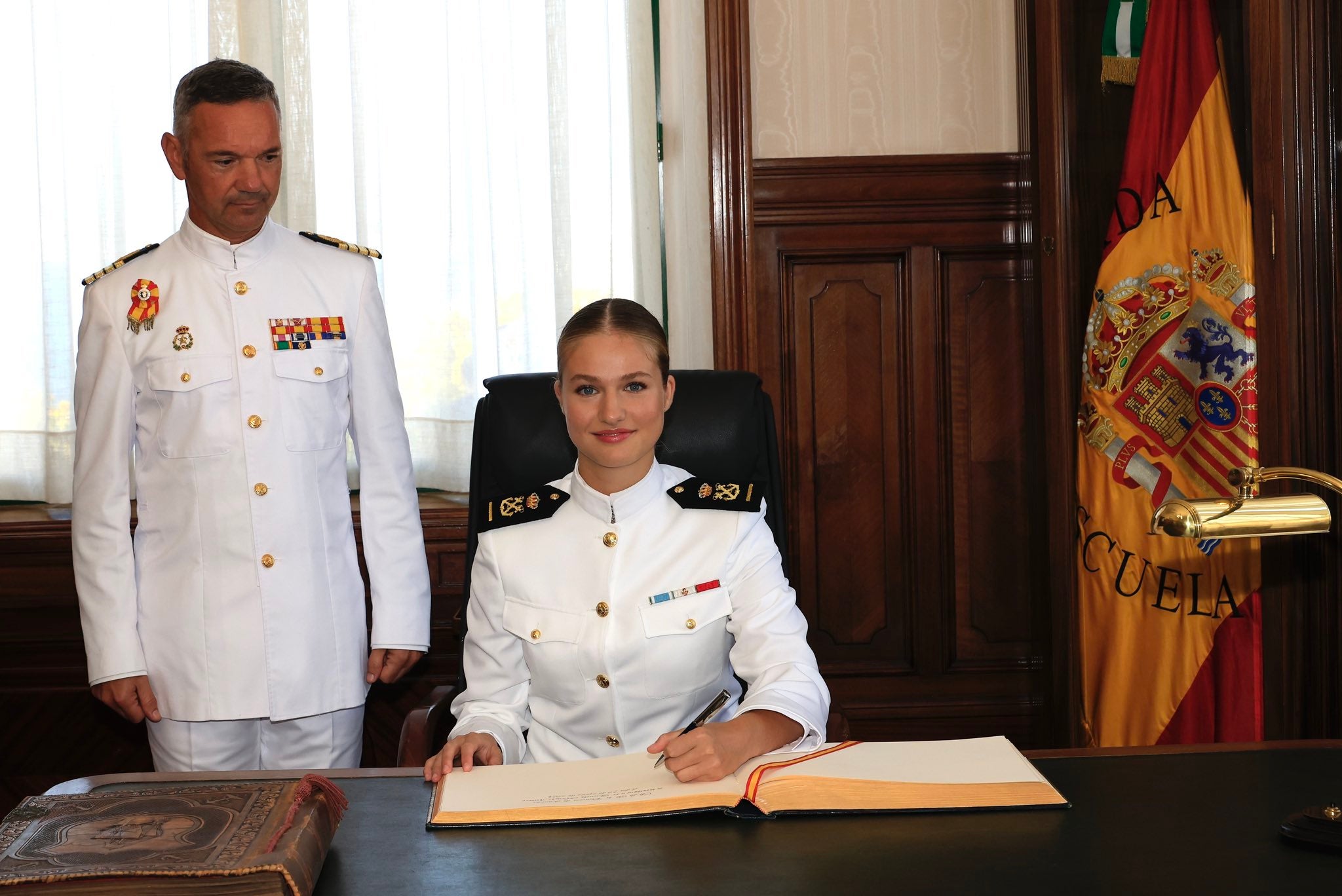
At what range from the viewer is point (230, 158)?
1.88 meters

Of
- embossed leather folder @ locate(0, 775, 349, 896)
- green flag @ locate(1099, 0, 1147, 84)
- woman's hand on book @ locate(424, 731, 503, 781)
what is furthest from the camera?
green flag @ locate(1099, 0, 1147, 84)

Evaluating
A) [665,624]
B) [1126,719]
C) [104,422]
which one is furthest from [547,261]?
[1126,719]

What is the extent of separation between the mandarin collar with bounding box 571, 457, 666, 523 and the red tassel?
2.28ft

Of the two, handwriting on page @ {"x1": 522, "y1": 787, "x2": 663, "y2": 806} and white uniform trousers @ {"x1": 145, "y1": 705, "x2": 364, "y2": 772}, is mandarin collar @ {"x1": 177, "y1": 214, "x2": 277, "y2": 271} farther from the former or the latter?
handwriting on page @ {"x1": 522, "y1": 787, "x2": 663, "y2": 806}

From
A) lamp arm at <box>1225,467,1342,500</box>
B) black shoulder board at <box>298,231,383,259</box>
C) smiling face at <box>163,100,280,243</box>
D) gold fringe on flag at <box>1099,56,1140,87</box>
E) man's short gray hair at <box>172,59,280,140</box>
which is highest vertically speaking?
gold fringe on flag at <box>1099,56,1140,87</box>

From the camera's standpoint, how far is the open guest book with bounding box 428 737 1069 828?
1119 millimetres

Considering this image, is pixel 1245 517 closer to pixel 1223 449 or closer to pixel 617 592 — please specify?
pixel 617 592

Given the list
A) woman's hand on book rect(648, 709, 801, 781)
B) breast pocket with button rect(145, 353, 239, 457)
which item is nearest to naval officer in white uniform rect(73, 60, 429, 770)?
breast pocket with button rect(145, 353, 239, 457)

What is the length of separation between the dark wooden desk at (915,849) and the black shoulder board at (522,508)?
0.63 m

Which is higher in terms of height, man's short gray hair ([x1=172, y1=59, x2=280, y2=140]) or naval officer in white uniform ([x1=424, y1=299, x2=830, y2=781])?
man's short gray hair ([x1=172, y1=59, x2=280, y2=140])

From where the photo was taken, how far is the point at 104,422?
76.2 inches

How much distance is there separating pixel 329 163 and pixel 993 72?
1696 millimetres

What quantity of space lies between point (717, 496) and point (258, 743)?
0.91 m

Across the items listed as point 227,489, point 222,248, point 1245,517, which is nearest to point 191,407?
point 227,489
